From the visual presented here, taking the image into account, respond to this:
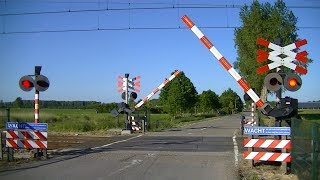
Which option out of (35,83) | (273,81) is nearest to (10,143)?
(35,83)

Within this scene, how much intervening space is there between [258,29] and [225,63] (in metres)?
31.3

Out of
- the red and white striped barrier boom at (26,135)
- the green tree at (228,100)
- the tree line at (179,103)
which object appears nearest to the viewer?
the red and white striped barrier boom at (26,135)

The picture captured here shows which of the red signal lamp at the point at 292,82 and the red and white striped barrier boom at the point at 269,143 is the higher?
the red signal lamp at the point at 292,82

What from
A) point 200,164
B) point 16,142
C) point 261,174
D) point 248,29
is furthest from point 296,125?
point 248,29

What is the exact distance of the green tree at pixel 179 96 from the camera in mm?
60594

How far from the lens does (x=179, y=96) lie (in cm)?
6097

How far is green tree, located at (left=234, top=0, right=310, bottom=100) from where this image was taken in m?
43.0

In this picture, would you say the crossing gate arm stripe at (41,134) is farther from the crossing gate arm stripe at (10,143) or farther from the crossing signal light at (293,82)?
the crossing signal light at (293,82)

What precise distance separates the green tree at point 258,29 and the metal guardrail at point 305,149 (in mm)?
32368

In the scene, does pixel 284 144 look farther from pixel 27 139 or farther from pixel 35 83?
pixel 35 83

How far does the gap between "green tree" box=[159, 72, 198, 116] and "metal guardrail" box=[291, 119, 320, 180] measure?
4947cm

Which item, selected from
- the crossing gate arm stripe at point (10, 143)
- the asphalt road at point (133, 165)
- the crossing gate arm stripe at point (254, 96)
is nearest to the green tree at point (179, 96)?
the asphalt road at point (133, 165)

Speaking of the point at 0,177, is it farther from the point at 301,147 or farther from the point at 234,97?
the point at 234,97

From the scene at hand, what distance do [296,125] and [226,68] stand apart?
3614 mm
